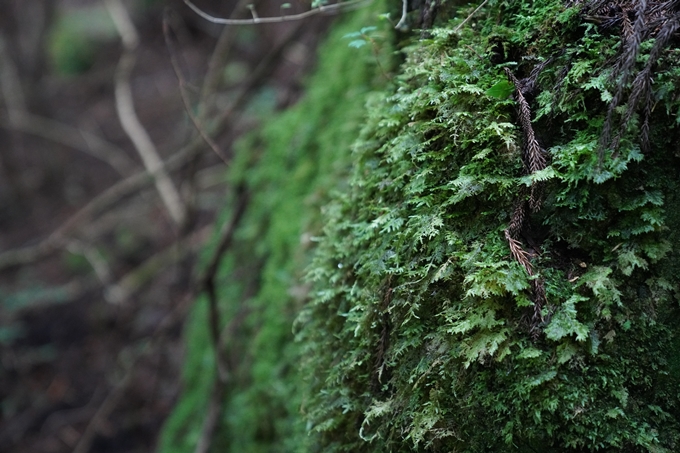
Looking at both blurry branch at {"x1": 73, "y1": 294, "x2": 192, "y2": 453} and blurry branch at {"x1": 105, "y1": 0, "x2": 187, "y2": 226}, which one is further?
blurry branch at {"x1": 105, "y1": 0, "x2": 187, "y2": 226}

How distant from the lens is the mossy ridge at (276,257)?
2398mm

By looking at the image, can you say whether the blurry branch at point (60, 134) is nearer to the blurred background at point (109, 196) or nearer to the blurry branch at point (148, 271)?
the blurred background at point (109, 196)

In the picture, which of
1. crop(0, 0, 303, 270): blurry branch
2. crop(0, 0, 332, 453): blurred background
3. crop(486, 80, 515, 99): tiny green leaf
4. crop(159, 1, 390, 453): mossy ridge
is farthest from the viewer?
crop(0, 0, 332, 453): blurred background

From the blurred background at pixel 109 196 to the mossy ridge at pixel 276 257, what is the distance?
41cm

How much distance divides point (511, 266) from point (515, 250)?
0.05 meters

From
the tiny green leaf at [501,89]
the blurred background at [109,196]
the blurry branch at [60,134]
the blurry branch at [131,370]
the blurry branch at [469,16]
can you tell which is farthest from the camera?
the blurry branch at [60,134]

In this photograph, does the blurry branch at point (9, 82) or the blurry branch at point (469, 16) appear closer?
the blurry branch at point (469, 16)

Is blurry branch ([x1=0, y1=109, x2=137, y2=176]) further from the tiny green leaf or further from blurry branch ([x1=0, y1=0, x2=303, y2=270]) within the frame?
the tiny green leaf

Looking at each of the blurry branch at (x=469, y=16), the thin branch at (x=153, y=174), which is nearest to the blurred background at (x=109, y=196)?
the thin branch at (x=153, y=174)

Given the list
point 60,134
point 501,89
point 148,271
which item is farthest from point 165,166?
point 60,134

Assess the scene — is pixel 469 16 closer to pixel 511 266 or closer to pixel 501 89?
pixel 501 89

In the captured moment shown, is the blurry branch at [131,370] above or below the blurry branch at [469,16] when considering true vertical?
below

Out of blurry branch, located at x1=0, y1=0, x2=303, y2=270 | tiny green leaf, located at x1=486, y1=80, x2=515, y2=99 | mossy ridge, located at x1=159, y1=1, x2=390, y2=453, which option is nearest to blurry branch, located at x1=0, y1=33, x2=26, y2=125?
blurry branch, located at x1=0, y1=0, x2=303, y2=270

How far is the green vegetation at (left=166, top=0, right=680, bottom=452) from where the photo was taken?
1.15 metres
